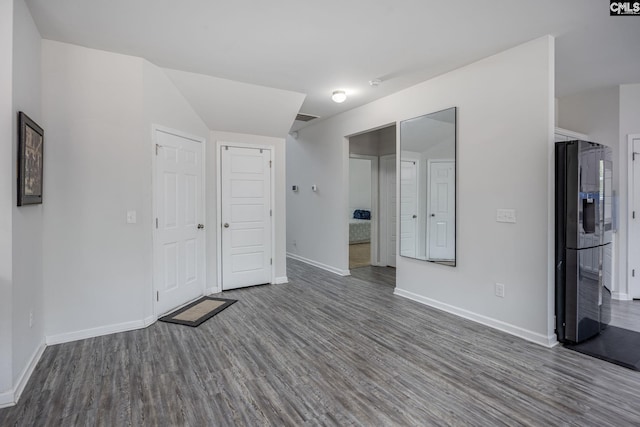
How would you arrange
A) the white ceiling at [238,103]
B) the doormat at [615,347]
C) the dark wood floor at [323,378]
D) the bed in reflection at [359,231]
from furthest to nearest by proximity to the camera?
the bed in reflection at [359,231] → the white ceiling at [238,103] → the doormat at [615,347] → the dark wood floor at [323,378]

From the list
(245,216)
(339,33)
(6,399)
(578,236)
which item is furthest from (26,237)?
(578,236)

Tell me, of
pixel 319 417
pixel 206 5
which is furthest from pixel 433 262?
pixel 206 5

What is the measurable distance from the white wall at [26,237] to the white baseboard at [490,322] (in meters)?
3.75

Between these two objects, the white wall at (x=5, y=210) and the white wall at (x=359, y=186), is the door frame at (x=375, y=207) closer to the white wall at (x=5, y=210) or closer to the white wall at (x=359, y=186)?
the white wall at (x=359, y=186)

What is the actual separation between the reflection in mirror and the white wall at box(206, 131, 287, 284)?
180 centimetres

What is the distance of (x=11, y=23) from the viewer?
6.82 feet

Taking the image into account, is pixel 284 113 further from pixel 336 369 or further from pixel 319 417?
pixel 319 417

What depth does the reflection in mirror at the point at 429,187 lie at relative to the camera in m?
3.66

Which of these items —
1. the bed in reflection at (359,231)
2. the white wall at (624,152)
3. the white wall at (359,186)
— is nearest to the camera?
the white wall at (624,152)

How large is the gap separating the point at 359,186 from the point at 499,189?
7852mm

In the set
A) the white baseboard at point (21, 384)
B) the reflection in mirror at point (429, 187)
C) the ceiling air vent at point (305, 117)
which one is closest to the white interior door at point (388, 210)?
the ceiling air vent at point (305, 117)

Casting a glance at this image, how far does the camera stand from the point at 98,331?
3.06 metres

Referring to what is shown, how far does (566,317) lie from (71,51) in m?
4.98

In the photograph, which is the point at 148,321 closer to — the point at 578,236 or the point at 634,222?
the point at 578,236
